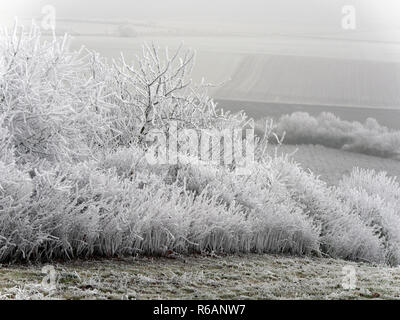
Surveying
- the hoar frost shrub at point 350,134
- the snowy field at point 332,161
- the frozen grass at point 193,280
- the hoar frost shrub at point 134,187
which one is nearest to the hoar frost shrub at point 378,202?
the hoar frost shrub at point 134,187

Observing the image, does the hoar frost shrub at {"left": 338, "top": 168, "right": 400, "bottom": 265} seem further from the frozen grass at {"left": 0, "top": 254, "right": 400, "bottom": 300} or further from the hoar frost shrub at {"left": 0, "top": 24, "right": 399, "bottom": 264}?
the frozen grass at {"left": 0, "top": 254, "right": 400, "bottom": 300}

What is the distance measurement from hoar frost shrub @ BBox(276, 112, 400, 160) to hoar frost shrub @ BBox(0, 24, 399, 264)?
55cm

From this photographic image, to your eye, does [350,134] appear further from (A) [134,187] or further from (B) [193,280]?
(B) [193,280]

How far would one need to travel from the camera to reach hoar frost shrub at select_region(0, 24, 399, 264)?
3.74 m

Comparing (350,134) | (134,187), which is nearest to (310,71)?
(350,134)

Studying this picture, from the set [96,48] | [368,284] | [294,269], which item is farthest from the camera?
[96,48]

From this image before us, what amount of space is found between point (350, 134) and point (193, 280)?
1631mm

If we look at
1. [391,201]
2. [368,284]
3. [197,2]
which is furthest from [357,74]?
[391,201]

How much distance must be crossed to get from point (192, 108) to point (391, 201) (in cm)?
184

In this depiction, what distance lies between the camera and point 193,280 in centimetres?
336

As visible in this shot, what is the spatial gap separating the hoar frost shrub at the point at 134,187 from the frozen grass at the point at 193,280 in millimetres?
214

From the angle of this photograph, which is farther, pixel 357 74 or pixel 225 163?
pixel 225 163

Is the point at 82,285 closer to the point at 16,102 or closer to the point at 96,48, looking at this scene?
the point at 16,102

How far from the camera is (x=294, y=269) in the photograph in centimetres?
383
